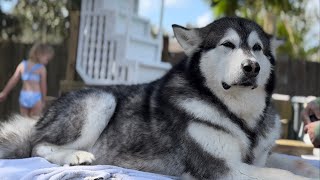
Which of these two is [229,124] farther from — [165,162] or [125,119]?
[125,119]

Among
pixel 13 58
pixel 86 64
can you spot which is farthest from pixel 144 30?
pixel 13 58

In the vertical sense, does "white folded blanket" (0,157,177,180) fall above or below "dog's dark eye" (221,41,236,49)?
below

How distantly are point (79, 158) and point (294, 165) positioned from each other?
4.67 ft

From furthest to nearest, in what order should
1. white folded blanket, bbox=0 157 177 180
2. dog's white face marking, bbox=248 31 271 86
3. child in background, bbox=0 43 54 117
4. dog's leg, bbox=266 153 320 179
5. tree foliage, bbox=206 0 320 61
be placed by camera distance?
tree foliage, bbox=206 0 320 61 < child in background, bbox=0 43 54 117 < dog's leg, bbox=266 153 320 179 < dog's white face marking, bbox=248 31 271 86 < white folded blanket, bbox=0 157 177 180

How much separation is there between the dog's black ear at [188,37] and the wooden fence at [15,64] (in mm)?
11386

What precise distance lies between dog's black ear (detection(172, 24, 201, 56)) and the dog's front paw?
36.2 inches

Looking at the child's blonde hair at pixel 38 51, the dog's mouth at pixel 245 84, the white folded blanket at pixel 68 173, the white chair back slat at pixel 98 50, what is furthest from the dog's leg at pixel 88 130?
the white chair back slat at pixel 98 50

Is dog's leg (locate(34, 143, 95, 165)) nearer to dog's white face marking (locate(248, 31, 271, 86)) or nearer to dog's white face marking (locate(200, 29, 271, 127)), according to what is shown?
dog's white face marking (locate(200, 29, 271, 127))

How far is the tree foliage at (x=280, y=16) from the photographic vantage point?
16.9 meters

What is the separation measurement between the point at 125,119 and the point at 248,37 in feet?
3.33

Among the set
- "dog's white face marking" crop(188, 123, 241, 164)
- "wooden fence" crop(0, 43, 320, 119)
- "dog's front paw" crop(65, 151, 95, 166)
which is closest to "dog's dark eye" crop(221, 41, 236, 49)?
"dog's white face marking" crop(188, 123, 241, 164)

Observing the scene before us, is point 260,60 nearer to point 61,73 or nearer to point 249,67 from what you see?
point 249,67

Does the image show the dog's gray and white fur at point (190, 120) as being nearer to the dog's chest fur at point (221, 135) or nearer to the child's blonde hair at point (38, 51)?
the dog's chest fur at point (221, 135)

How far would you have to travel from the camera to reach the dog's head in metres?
2.80
